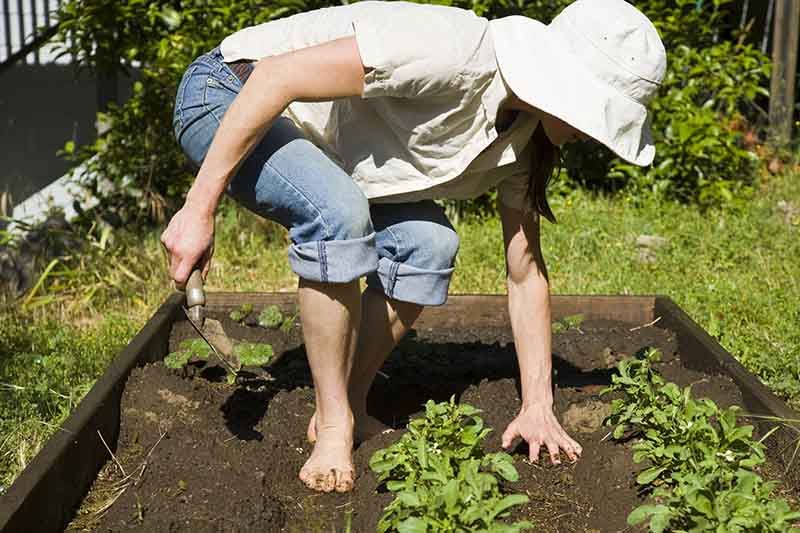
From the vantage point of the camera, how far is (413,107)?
7.79ft

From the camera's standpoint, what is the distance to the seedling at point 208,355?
3.03 meters

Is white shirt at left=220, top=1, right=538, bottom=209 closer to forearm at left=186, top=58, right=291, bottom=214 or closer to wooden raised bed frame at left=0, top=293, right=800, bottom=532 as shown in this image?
forearm at left=186, top=58, right=291, bottom=214

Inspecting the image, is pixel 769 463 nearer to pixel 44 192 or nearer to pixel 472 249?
pixel 472 249

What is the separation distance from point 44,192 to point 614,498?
16.0 ft

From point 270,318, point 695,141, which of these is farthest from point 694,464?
point 695,141

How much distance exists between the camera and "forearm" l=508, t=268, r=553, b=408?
2738 millimetres

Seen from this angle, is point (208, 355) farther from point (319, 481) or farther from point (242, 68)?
point (242, 68)

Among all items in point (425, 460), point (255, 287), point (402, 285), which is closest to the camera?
point (425, 460)

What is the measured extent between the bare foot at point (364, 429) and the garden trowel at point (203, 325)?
0.29 m

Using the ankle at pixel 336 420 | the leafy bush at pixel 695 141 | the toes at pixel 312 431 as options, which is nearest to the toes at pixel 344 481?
the ankle at pixel 336 420

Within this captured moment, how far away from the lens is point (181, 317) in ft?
11.8

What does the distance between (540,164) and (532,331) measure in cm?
44

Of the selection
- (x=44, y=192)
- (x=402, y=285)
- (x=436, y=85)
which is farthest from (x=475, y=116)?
(x=44, y=192)

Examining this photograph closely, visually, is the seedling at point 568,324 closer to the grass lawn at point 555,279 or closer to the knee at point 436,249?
the grass lawn at point 555,279
